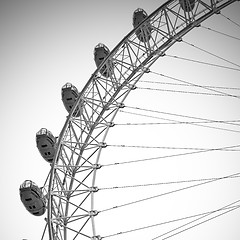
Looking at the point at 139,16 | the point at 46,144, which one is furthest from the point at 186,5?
the point at 46,144

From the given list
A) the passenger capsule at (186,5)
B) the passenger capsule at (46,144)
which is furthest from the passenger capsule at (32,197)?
the passenger capsule at (186,5)

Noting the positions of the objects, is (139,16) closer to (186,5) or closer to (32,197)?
(186,5)

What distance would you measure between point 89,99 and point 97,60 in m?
3.24

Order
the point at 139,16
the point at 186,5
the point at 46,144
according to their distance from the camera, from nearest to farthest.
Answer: the point at 46,144 < the point at 186,5 < the point at 139,16

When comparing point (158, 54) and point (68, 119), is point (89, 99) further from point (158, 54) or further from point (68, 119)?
point (158, 54)

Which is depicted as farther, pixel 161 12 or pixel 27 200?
pixel 161 12

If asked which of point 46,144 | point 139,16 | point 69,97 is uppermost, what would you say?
point 139,16

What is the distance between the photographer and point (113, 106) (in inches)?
798

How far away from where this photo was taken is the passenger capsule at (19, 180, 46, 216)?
55.5ft

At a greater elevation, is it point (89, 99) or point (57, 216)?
point (89, 99)

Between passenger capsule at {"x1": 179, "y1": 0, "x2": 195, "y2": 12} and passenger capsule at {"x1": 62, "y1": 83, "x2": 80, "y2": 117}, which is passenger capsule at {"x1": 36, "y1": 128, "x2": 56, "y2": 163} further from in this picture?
passenger capsule at {"x1": 179, "y1": 0, "x2": 195, "y2": 12}

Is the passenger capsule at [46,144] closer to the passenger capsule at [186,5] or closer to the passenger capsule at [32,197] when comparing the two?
the passenger capsule at [32,197]

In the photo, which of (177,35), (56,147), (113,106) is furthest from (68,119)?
(177,35)

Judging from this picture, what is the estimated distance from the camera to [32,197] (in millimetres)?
16953
